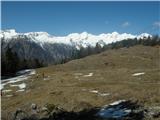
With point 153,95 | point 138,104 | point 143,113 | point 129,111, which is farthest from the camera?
point 153,95

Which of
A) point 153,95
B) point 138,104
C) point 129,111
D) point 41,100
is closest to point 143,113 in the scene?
point 129,111

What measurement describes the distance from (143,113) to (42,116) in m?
11.1

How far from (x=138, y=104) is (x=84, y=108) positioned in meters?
6.43

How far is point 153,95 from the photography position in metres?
33.2

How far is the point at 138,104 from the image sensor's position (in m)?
30.1

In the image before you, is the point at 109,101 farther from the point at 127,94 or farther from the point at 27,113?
the point at 27,113

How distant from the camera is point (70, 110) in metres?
33.5

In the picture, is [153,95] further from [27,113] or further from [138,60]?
[138,60]

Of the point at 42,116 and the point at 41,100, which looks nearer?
the point at 42,116

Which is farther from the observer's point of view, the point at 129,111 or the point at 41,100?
the point at 41,100

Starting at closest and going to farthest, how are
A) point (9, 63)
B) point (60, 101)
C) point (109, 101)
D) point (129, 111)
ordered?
1. point (129, 111)
2. point (109, 101)
3. point (60, 101)
4. point (9, 63)

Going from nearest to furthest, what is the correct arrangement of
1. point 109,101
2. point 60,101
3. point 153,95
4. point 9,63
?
1. point 153,95
2. point 109,101
3. point 60,101
4. point 9,63

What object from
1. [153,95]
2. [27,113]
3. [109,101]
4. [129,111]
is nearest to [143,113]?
[129,111]

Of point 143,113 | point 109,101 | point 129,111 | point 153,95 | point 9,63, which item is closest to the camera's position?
point 143,113
